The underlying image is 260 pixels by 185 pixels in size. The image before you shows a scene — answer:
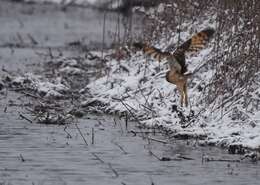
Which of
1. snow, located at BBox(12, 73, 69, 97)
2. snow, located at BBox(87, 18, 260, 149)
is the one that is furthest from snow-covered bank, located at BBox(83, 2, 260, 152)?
snow, located at BBox(12, 73, 69, 97)

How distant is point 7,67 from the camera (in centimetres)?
2044

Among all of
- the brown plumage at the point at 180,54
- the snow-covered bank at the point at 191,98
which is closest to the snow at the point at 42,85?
the snow-covered bank at the point at 191,98

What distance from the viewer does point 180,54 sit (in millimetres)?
Answer: 11906

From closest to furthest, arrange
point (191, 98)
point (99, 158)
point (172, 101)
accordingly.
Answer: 1. point (99, 158)
2. point (191, 98)
3. point (172, 101)

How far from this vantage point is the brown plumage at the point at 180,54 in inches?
468

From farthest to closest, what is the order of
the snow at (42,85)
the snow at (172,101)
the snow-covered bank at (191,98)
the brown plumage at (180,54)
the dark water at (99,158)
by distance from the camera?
the snow at (42,85) < the brown plumage at (180,54) < the snow-covered bank at (191,98) < the snow at (172,101) < the dark water at (99,158)

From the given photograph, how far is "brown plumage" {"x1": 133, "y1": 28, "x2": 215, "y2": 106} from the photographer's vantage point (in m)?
11.9

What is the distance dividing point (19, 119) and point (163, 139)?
106 inches

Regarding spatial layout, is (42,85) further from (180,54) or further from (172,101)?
(180,54)

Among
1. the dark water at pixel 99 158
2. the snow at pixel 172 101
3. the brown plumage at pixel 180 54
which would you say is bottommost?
the dark water at pixel 99 158

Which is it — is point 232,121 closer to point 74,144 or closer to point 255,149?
point 255,149

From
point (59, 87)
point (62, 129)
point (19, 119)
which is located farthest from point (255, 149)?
point (59, 87)

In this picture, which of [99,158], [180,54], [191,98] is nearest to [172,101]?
[191,98]

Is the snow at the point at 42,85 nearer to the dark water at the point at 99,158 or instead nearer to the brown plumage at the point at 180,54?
the dark water at the point at 99,158
